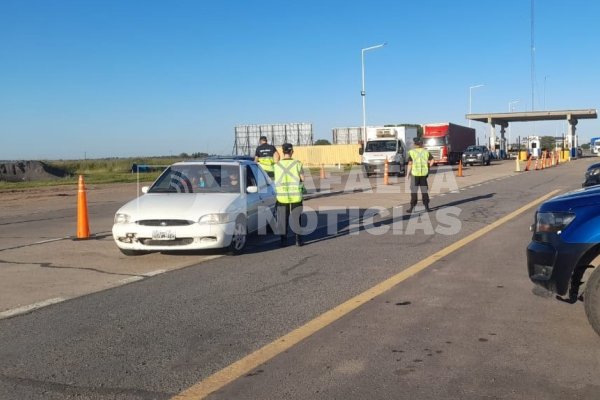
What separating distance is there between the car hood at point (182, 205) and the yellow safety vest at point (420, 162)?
6056 mm

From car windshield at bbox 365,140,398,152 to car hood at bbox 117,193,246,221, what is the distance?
23.7m

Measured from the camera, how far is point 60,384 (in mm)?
4152

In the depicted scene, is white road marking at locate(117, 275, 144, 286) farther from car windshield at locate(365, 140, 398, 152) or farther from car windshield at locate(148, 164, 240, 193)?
car windshield at locate(365, 140, 398, 152)

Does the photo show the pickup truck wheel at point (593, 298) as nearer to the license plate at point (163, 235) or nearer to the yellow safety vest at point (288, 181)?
the license plate at point (163, 235)

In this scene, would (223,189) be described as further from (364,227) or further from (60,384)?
(60,384)

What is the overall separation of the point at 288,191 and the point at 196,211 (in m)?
1.93

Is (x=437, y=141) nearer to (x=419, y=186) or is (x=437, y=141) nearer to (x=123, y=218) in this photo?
(x=419, y=186)

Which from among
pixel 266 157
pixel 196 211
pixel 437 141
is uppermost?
pixel 437 141

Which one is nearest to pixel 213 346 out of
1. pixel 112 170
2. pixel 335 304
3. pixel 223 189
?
pixel 335 304

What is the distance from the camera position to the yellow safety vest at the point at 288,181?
9773mm

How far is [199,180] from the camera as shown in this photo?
9.91m

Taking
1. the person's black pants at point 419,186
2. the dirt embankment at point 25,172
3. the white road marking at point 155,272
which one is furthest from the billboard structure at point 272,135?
the white road marking at point 155,272

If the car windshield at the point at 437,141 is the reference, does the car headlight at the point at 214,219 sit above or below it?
below

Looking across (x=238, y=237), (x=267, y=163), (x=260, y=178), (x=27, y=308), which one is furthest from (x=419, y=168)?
(x=27, y=308)
